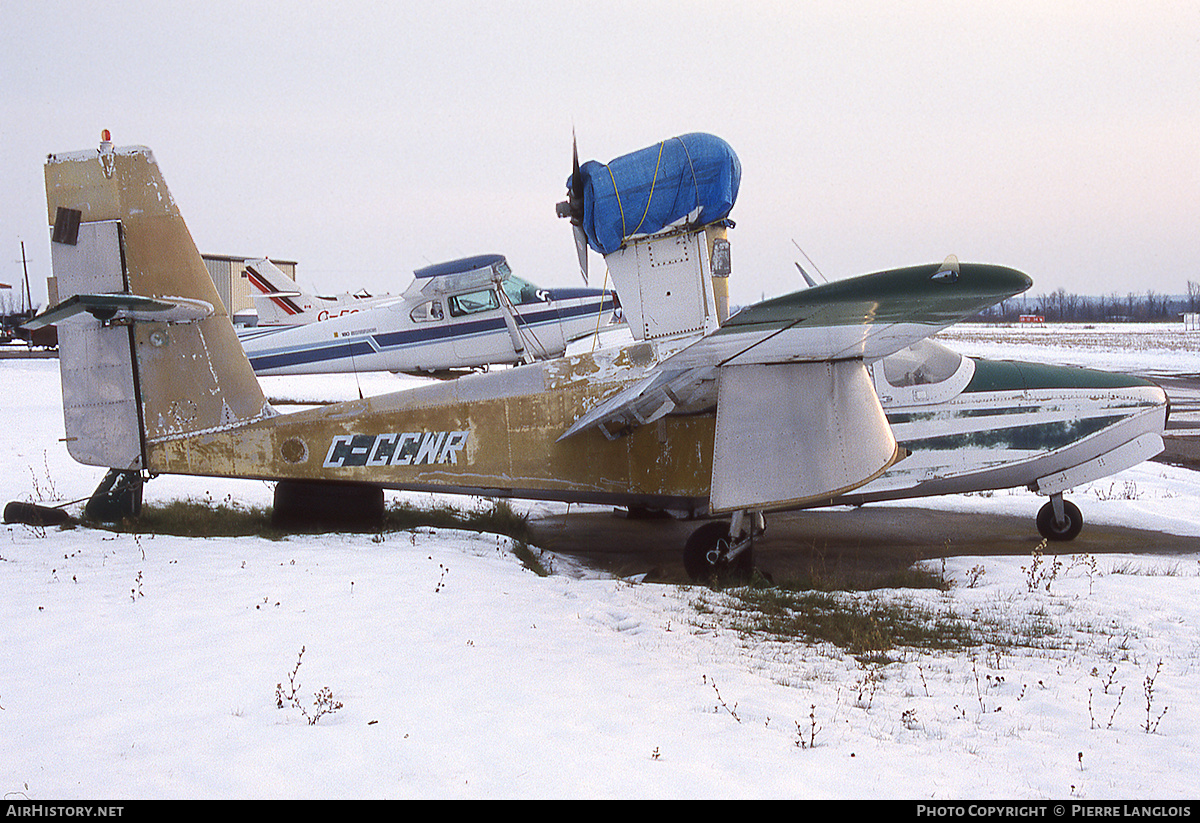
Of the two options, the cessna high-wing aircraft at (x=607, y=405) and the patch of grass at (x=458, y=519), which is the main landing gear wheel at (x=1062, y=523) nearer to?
the cessna high-wing aircraft at (x=607, y=405)

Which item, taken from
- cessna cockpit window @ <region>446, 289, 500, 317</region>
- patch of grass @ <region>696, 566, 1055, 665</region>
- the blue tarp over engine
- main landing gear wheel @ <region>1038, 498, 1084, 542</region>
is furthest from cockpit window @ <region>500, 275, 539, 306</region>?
patch of grass @ <region>696, 566, 1055, 665</region>

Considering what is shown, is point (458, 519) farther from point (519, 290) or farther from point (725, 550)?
point (519, 290)

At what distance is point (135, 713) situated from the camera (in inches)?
137

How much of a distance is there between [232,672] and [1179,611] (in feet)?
20.4

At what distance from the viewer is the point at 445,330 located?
16.4 meters

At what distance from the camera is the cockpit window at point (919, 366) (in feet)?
25.6

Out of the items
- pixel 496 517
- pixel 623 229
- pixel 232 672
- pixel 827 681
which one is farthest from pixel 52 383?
pixel 827 681

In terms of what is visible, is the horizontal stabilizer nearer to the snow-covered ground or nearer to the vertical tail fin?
the snow-covered ground

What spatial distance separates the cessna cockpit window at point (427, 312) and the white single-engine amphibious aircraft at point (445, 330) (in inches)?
0.8

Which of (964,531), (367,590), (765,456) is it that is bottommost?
(964,531)

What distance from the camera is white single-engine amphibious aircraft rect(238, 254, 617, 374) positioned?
16078mm

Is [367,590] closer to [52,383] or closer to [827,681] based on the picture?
[827,681]

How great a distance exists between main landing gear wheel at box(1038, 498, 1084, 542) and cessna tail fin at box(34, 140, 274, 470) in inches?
331
